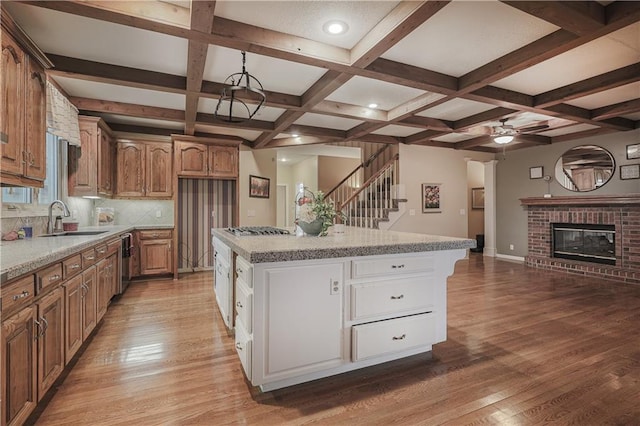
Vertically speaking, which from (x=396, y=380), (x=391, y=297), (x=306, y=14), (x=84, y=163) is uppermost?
(x=306, y=14)

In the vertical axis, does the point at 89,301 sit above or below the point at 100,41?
below

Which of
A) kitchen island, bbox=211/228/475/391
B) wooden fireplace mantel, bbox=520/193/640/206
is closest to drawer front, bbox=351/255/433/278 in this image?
kitchen island, bbox=211/228/475/391

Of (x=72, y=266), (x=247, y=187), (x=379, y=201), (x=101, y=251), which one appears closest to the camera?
(x=72, y=266)

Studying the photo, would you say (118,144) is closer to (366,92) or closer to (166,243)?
(166,243)

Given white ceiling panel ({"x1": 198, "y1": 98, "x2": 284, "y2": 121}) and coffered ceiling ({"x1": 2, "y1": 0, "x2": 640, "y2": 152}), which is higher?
white ceiling panel ({"x1": 198, "y1": 98, "x2": 284, "y2": 121})

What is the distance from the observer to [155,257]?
505cm

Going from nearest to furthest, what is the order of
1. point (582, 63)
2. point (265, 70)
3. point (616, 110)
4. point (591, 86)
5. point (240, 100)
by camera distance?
point (582, 63) < point (265, 70) < point (240, 100) < point (591, 86) < point (616, 110)

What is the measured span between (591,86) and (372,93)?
7.69ft

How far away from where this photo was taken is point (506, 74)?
3.02 m

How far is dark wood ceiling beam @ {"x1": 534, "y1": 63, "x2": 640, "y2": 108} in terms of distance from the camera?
3229 millimetres

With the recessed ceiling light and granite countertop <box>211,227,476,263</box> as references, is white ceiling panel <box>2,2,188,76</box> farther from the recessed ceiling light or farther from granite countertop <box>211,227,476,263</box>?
granite countertop <box>211,227,476,263</box>

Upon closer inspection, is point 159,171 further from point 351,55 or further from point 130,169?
point 351,55

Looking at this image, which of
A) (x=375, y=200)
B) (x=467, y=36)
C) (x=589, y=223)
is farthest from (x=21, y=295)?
(x=589, y=223)

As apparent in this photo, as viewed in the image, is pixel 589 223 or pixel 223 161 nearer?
pixel 223 161
